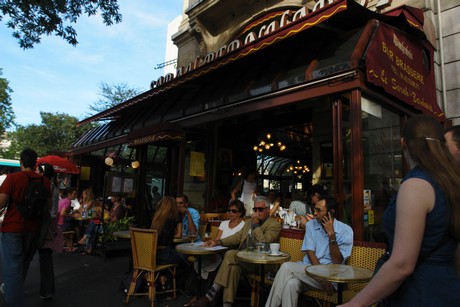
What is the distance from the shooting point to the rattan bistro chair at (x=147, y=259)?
191 inches

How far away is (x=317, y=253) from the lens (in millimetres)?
4141

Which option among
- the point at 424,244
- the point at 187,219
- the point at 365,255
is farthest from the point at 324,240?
the point at 187,219

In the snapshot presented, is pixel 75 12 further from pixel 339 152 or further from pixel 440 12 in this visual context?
pixel 440 12

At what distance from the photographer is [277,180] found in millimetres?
17219

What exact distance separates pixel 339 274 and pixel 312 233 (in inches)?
38.4

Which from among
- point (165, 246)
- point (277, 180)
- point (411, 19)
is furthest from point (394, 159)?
point (277, 180)

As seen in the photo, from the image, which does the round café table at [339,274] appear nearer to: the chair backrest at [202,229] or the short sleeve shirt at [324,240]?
the short sleeve shirt at [324,240]

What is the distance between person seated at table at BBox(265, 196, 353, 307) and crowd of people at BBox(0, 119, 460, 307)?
1cm

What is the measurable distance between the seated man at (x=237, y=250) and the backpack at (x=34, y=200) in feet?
7.57

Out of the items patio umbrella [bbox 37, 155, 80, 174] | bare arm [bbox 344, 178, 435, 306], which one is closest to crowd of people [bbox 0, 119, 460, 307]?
bare arm [bbox 344, 178, 435, 306]

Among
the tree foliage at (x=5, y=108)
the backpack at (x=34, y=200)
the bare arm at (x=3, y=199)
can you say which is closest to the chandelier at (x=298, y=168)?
the backpack at (x=34, y=200)

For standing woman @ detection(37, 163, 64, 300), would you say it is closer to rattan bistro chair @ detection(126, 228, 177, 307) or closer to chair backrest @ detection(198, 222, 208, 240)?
rattan bistro chair @ detection(126, 228, 177, 307)

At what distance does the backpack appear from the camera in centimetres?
404

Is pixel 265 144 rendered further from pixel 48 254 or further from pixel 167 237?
pixel 48 254
